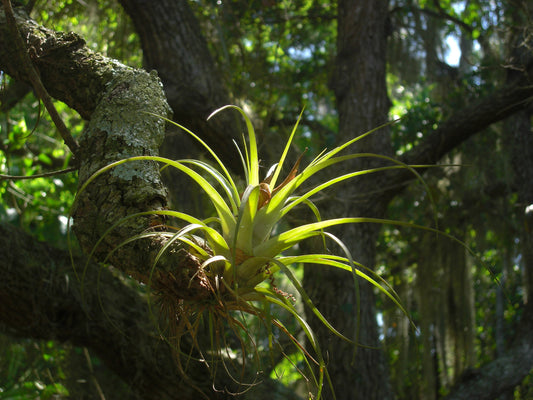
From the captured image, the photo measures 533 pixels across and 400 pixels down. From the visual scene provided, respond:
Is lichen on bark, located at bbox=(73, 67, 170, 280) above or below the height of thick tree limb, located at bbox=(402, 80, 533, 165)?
below

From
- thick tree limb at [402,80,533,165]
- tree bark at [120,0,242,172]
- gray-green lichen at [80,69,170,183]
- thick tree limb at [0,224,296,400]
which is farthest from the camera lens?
thick tree limb at [402,80,533,165]

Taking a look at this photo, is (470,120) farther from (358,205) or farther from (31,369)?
(31,369)

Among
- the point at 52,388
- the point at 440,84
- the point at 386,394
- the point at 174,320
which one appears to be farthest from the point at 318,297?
the point at 440,84

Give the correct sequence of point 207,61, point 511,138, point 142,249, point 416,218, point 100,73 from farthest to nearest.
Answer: point 416,218
point 511,138
point 207,61
point 100,73
point 142,249

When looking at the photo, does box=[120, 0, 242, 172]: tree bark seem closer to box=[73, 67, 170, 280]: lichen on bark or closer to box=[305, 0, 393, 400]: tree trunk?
box=[305, 0, 393, 400]: tree trunk

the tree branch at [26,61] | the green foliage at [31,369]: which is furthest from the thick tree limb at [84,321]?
the tree branch at [26,61]

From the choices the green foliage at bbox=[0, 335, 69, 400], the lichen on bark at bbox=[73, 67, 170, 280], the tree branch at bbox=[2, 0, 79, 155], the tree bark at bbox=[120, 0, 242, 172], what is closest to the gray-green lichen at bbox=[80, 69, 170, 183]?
the lichen on bark at bbox=[73, 67, 170, 280]

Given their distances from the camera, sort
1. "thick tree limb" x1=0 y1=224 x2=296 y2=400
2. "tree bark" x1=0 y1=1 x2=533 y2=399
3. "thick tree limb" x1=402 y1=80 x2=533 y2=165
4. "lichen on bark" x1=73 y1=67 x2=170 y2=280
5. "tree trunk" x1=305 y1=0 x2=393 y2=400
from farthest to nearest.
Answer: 1. "thick tree limb" x1=402 y1=80 x2=533 y2=165
2. "tree trunk" x1=305 y1=0 x2=393 y2=400
3. "thick tree limb" x1=0 y1=224 x2=296 y2=400
4. "tree bark" x1=0 y1=1 x2=533 y2=399
5. "lichen on bark" x1=73 y1=67 x2=170 y2=280

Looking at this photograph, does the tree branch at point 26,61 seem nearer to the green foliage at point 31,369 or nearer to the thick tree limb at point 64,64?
the thick tree limb at point 64,64

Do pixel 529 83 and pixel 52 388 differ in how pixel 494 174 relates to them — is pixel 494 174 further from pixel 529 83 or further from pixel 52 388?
pixel 52 388

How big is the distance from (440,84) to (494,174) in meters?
0.95

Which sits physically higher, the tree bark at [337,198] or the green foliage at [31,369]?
the tree bark at [337,198]

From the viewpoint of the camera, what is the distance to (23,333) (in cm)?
223

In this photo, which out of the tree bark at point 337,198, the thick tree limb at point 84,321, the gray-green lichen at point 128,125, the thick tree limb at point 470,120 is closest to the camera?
the gray-green lichen at point 128,125
